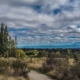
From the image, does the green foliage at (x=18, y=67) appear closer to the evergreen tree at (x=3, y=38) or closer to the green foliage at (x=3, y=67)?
the green foliage at (x=3, y=67)

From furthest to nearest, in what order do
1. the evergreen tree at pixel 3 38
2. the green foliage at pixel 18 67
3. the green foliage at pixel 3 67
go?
the evergreen tree at pixel 3 38
the green foliage at pixel 18 67
the green foliage at pixel 3 67

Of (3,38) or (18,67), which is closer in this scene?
(18,67)

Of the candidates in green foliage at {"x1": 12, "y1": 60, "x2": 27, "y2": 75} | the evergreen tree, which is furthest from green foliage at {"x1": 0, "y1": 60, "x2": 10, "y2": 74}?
the evergreen tree

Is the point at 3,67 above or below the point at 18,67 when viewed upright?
above

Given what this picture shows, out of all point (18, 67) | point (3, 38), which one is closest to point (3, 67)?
point (18, 67)

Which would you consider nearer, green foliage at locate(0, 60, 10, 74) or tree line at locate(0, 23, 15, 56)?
green foliage at locate(0, 60, 10, 74)

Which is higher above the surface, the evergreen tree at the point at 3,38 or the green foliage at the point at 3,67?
the evergreen tree at the point at 3,38

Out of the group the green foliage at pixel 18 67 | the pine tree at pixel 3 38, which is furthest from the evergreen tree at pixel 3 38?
the green foliage at pixel 18 67

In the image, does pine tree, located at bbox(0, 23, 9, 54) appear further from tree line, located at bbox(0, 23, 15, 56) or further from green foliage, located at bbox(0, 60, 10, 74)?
green foliage, located at bbox(0, 60, 10, 74)

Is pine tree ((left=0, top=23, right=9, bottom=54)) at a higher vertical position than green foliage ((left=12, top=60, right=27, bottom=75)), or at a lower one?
higher

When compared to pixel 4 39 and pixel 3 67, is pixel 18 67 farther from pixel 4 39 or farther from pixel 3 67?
pixel 4 39

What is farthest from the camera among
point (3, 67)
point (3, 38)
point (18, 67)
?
point (3, 38)

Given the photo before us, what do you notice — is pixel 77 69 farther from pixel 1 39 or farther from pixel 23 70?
pixel 1 39

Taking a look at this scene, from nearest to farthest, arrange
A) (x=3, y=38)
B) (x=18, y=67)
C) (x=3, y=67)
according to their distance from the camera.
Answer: (x=3, y=67)
(x=18, y=67)
(x=3, y=38)
